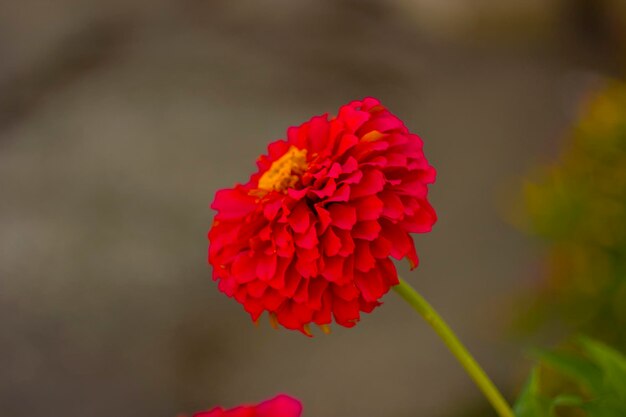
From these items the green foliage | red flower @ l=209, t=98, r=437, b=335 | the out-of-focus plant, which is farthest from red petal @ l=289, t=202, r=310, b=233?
the out-of-focus plant

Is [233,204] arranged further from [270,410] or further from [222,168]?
[222,168]

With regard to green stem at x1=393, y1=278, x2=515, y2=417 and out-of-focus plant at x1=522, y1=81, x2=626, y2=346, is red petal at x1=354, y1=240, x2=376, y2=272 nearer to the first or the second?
green stem at x1=393, y1=278, x2=515, y2=417

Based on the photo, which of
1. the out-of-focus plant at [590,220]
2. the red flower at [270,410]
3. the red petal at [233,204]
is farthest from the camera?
the out-of-focus plant at [590,220]

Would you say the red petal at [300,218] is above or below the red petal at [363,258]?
above

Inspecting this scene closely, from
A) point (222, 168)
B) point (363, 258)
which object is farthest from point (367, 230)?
point (222, 168)

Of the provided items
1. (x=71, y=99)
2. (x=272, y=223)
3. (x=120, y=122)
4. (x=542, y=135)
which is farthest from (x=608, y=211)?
(x=71, y=99)

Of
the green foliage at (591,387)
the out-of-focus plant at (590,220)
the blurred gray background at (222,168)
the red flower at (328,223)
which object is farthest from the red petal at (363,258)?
the blurred gray background at (222,168)

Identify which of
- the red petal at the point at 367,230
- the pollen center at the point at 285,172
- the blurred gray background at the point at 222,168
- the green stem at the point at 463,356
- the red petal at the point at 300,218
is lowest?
the green stem at the point at 463,356

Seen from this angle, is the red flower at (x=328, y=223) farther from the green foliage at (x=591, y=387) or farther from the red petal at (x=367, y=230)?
the green foliage at (x=591, y=387)
